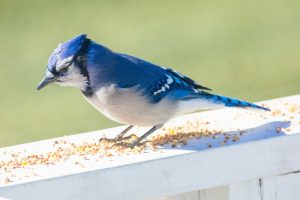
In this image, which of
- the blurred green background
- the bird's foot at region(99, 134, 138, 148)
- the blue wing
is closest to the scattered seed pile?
the bird's foot at region(99, 134, 138, 148)

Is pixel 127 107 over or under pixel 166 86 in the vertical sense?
under

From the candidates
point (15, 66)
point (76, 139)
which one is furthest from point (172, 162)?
point (15, 66)

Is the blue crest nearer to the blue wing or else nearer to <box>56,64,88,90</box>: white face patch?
<box>56,64,88,90</box>: white face patch

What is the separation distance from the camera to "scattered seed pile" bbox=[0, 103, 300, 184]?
3176mm

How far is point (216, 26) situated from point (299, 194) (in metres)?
5.44

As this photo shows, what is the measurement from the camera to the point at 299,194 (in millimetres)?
3139

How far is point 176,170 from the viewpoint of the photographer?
3020 mm

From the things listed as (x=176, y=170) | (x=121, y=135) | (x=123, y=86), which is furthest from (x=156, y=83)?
(x=176, y=170)

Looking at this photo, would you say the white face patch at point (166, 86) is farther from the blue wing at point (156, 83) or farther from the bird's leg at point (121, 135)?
the bird's leg at point (121, 135)

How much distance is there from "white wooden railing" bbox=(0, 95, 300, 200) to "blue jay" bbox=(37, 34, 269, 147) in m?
0.20

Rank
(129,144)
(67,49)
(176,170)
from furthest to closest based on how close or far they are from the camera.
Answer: (67,49), (129,144), (176,170)

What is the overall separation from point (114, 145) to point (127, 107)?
0.22m

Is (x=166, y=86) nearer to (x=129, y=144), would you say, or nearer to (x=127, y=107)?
(x=127, y=107)

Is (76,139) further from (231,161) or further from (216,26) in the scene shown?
(216,26)
